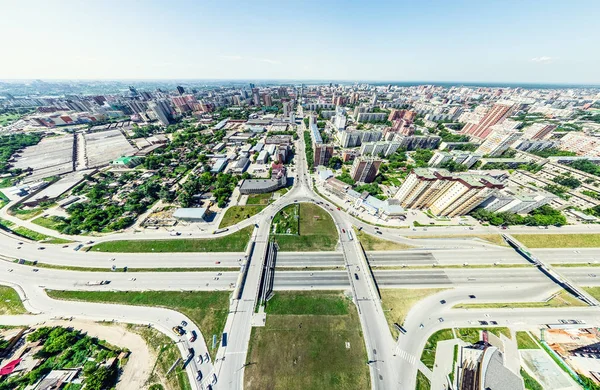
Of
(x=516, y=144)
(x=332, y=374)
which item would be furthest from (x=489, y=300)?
(x=516, y=144)

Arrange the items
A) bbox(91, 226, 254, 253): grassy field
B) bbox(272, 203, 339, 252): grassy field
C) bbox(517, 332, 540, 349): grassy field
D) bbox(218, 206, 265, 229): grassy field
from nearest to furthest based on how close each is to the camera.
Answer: bbox(517, 332, 540, 349): grassy field → bbox(91, 226, 254, 253): grassy field → bbox(272, 203, 339, 252): grassy field → bbox(218, 206, 265, 229): grassy field

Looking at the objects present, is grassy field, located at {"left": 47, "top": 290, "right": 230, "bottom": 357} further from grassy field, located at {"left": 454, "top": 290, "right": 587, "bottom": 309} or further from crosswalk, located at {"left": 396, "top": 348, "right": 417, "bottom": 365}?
grassy field, located at {"left": 454, "top": 290, "right": 587, "bottom": 309}

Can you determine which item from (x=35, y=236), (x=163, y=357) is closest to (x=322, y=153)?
(x=163, y=357)

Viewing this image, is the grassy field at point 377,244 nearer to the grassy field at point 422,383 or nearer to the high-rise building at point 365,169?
the grassy field at point 422,383

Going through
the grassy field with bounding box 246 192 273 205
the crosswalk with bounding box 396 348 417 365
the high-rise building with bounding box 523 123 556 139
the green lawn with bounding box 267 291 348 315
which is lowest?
the crosswalk with bounding box 396 348 417 365

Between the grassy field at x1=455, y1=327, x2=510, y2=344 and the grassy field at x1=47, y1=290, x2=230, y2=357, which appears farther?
the grassy field at x1=47, y1=290, x2=230, y2=357

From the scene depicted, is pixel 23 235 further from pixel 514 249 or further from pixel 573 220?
pixel 573 220

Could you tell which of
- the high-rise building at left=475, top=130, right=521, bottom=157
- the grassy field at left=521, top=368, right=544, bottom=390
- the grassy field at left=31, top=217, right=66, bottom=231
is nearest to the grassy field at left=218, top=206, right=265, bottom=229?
the grassy field at left=31, top=217, right=66, bottom=231
